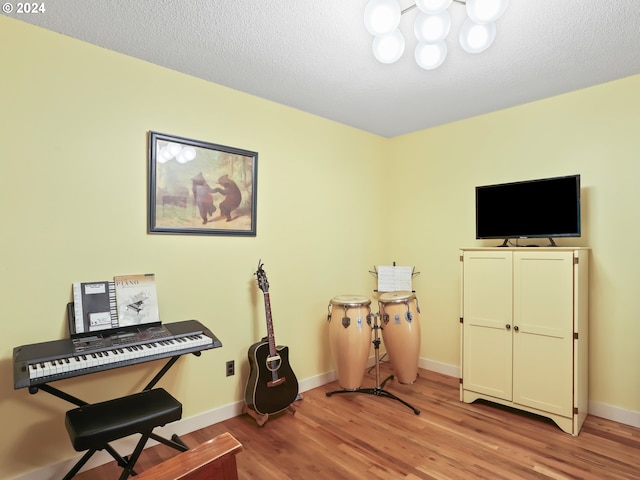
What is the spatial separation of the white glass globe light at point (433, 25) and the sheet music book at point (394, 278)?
263 cm

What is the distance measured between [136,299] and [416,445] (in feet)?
6.76

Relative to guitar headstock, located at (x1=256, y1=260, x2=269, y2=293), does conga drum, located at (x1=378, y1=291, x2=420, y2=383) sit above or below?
below

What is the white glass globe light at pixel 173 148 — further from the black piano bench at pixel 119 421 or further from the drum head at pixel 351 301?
the drum head at pixel 351 301

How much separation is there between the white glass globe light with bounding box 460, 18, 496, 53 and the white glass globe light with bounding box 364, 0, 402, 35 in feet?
1.28

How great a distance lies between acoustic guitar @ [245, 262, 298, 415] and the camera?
2762 mm

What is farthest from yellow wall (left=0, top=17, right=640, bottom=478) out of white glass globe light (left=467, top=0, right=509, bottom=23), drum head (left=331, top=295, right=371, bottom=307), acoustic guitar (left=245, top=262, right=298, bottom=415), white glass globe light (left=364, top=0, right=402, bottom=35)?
white glass globe light (left=467, top=0, right=509, bottom=23)

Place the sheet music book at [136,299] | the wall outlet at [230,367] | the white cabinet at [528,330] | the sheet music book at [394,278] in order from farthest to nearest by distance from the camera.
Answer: the sheet music book at [394,278]
the wall outlet at [230,367]
the white cabinet at [528,330]
the sheet music book at [136,299]

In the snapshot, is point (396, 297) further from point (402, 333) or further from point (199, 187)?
point (199, 187)

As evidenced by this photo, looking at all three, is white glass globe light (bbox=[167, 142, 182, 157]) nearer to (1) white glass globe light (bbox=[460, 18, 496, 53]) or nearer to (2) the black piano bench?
(2) the black piano bench

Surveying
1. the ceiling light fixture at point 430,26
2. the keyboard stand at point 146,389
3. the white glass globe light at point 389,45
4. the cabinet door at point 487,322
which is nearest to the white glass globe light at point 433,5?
the ceiling light fixture at point 430,26

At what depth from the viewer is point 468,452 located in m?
2.41

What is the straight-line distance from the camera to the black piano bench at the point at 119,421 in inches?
68.9

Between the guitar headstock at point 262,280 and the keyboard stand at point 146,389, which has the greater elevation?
the guitar headstock at point 262,280

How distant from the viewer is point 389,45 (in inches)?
71.6
